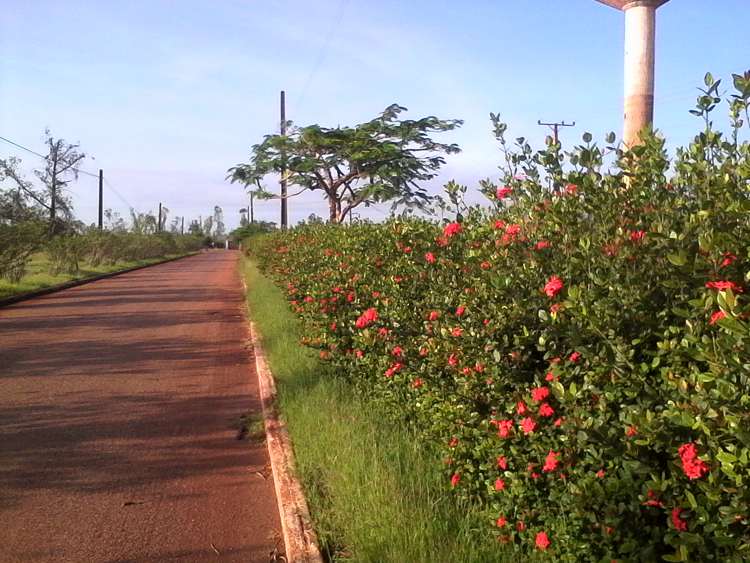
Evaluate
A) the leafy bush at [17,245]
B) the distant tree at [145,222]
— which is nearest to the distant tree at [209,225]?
the distant tree at [145,222]

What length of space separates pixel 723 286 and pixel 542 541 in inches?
49.7

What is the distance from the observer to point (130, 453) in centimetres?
556

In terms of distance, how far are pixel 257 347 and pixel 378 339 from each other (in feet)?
17.7

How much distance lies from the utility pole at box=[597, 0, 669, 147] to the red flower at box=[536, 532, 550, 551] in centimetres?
342

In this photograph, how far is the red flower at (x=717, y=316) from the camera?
1.99 metres

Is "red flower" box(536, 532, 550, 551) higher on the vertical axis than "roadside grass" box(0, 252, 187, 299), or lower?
lower

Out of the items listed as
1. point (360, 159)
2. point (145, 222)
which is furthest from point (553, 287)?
point (145, 222)

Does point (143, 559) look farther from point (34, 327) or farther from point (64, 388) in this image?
point (34, 327)

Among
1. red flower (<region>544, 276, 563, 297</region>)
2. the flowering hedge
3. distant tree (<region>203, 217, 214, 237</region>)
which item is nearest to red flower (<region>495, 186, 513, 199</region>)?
the flowering hedge

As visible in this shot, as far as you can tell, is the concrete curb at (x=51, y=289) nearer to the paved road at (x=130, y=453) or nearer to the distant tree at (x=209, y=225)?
the paved road at (x=130, y=453)

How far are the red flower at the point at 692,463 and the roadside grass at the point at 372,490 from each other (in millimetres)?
1192

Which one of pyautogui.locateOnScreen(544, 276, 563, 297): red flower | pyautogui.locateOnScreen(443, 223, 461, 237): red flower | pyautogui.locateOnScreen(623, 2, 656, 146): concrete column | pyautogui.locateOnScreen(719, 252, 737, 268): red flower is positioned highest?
pyautogui.locateOnScreen(623, 2, 656, 146): concrete column

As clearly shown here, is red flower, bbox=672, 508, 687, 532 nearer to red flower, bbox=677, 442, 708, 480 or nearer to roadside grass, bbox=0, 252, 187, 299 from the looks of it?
red flower, bbox=677, 442, 708, 480

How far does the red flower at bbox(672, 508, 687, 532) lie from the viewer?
7.64 ft
